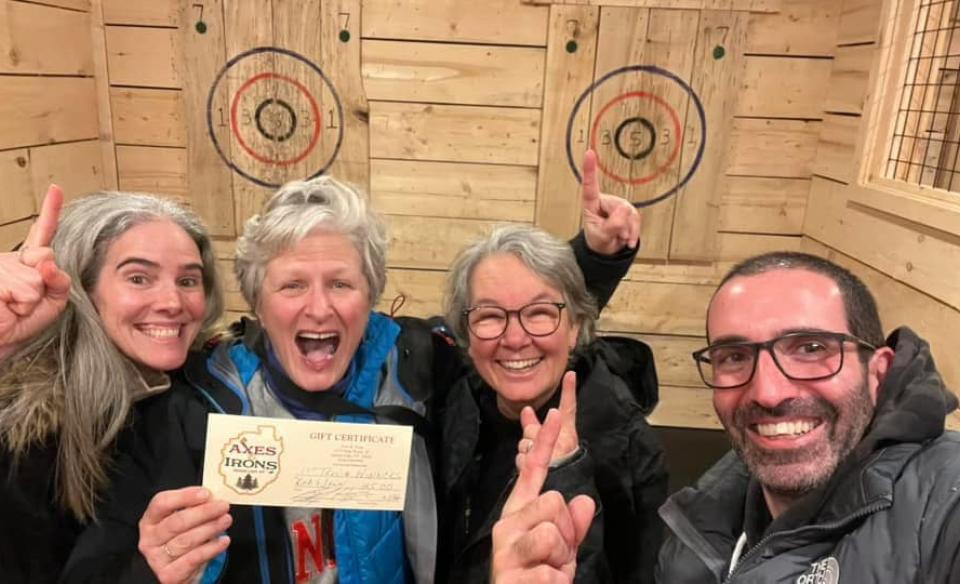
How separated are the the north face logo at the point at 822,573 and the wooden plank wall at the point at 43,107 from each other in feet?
6.43

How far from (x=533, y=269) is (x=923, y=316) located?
3.31 ft

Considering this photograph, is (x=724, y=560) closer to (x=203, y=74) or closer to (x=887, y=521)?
(x=887, y=521)

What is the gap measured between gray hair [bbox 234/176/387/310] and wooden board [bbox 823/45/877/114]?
1.52 m

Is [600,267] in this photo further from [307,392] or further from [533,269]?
[307,392]

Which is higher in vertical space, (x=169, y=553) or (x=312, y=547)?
(x=169, y=553)

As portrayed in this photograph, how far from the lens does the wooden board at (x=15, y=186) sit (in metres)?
1.71

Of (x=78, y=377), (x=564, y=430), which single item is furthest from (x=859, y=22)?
(x=78, y=377)

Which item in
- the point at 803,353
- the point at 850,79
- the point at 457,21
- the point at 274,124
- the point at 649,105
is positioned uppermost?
the point at 457,21

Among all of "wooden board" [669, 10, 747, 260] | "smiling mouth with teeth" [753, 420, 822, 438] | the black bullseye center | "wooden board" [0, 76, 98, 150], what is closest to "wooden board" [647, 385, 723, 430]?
"wooden board" [669, 10, 747, 260]

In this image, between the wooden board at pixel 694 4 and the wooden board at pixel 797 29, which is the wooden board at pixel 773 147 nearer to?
the wooden board at pixel 797 29

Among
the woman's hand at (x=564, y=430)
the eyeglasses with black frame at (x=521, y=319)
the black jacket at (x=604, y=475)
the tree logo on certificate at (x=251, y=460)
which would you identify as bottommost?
the black jacket at (x=604, y=475)

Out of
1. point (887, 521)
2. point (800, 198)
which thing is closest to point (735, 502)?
point (887, 521)

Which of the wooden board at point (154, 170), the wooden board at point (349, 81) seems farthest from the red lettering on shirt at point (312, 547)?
the wooden board at point (154, 170)

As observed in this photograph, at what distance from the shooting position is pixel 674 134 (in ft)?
6.97
